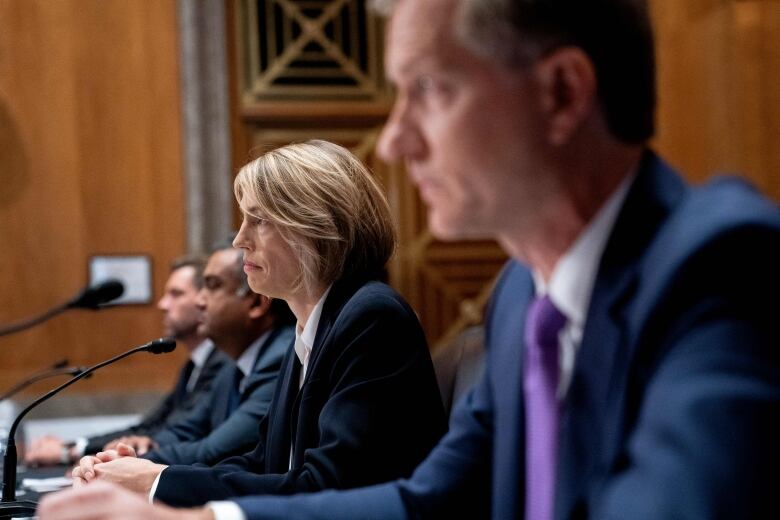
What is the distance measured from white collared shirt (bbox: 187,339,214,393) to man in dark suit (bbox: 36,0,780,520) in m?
3.57

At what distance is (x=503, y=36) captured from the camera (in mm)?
1059

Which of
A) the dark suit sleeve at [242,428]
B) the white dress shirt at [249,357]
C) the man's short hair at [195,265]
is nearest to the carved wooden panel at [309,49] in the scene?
the man's short hair at [195,265]

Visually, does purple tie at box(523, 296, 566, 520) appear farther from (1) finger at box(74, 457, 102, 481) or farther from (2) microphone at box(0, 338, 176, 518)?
(2) microphone at box(0, 338, 176, 518)

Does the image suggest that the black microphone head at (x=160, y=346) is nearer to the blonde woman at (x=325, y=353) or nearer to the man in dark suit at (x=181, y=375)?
the blonde woman at (x=325, y=353)

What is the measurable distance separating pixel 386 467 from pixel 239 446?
1.27 metres


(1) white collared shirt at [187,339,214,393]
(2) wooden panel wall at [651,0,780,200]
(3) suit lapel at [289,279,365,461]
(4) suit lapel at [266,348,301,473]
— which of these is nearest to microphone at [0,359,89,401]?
(4) suit lapel at [266,348,301,473]

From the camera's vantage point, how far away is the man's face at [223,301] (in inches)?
144

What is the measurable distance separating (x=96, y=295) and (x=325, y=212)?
3.04 feet

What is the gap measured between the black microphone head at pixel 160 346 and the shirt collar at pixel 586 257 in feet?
5.26

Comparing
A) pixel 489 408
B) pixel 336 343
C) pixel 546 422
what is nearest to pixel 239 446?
pixel 336 343

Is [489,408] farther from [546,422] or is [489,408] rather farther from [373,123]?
[373,123]

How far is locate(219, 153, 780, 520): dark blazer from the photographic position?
2.85ft

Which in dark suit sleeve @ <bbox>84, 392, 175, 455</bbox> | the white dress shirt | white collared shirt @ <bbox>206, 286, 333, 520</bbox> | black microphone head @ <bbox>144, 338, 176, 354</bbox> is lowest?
dark suit sleeve @ <bbox>84, 392, 175, 455</bbox>

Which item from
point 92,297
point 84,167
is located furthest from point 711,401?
point 84,167
